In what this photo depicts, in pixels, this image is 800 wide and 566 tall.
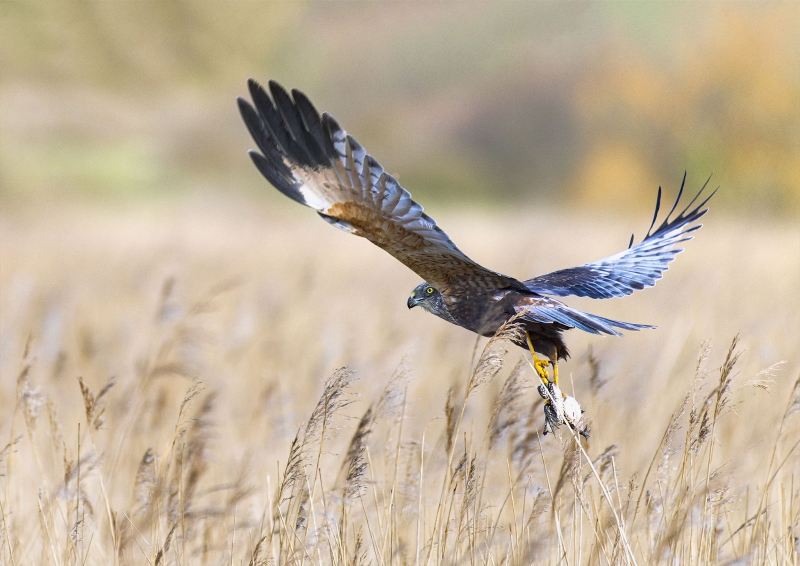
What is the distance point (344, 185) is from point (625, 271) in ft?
4.29

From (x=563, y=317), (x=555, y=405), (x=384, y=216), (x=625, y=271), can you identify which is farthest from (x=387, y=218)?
(x=625, y=271)

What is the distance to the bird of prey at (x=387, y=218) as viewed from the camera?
2199 millimetres

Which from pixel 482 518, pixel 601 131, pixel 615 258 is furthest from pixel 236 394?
pixel 601 131

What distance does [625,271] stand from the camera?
3.21 meters

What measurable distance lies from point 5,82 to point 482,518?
146 ft

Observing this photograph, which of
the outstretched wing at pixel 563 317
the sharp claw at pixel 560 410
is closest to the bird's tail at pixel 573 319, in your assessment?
the outstretched wing at pixel 563 317

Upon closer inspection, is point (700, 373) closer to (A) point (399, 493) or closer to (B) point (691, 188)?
(A) point (399, 493)

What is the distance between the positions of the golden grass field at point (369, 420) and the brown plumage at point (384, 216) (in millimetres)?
178

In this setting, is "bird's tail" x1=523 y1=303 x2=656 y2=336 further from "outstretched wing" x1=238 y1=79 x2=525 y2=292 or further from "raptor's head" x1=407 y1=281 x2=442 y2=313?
"raptor's head" x1=407 y1=281 x2=442 y2=313

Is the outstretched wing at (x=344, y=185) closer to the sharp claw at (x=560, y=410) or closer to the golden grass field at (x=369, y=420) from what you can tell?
the golden grass field at (x=369, y=420)

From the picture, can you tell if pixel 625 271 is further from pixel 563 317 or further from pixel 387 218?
pixel 387 218

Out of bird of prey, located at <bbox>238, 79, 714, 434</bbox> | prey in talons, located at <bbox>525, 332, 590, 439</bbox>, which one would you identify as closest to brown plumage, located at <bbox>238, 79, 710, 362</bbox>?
bird of prey, located at <bbox>238, 79, 714, 434</bbox>

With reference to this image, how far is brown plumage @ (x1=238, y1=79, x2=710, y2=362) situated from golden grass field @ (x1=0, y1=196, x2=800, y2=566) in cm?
18

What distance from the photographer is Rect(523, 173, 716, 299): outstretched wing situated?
271cm
